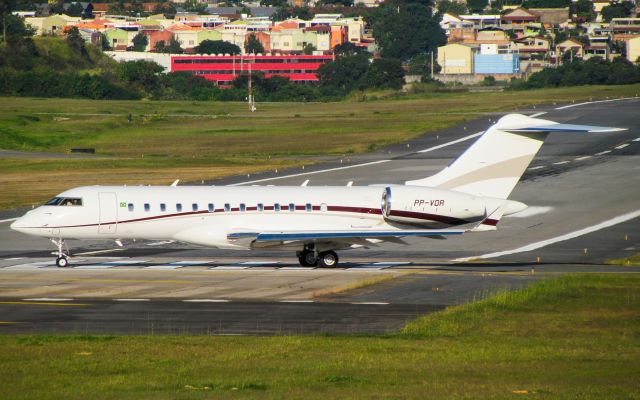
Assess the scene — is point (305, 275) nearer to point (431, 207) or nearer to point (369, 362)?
point (431, 207)

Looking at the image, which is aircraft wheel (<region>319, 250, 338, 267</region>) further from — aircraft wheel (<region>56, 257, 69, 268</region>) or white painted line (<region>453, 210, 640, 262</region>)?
aircraft wheel (<region>56, 257, 69, 268</region>)

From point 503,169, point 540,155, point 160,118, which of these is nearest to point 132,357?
point 503,169

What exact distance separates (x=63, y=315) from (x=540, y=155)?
5594cm

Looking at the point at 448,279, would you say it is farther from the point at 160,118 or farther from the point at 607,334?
the point at 160,118

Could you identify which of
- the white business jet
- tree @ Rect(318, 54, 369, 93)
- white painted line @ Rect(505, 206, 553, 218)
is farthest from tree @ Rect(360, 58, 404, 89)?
the white business jet

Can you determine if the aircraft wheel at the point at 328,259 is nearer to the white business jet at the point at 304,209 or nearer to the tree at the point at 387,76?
the white business jet at the point at 304,209

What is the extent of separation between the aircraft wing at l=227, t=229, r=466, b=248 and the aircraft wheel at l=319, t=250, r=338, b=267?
4.40 feet

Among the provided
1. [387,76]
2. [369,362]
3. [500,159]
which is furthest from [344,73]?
[369,362]

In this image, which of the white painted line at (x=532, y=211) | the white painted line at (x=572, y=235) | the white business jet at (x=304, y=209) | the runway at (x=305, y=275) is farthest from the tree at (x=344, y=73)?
the white business jet at (x=304, y=209)

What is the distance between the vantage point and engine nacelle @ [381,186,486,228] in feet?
130

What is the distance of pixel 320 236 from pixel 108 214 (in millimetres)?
7274

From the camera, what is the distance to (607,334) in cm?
2761

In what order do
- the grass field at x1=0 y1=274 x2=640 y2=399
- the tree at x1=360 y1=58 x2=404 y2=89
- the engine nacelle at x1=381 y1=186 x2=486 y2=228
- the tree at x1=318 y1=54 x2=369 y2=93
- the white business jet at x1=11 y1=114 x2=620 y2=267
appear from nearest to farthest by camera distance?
the grass field at x1=0 y1=274 x2=640 y2=399 < the engine nacelle at x1=381 y1=186 x2=486 y2=228 < the white business jet at x1=11 y1=114 x2=620 y2=267 < the tree at x1=360 y1=58 x2=404 y2=89 < the tree at x1=318 y1=54 x2=369 y2=93

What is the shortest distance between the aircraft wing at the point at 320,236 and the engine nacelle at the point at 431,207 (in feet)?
1.44
